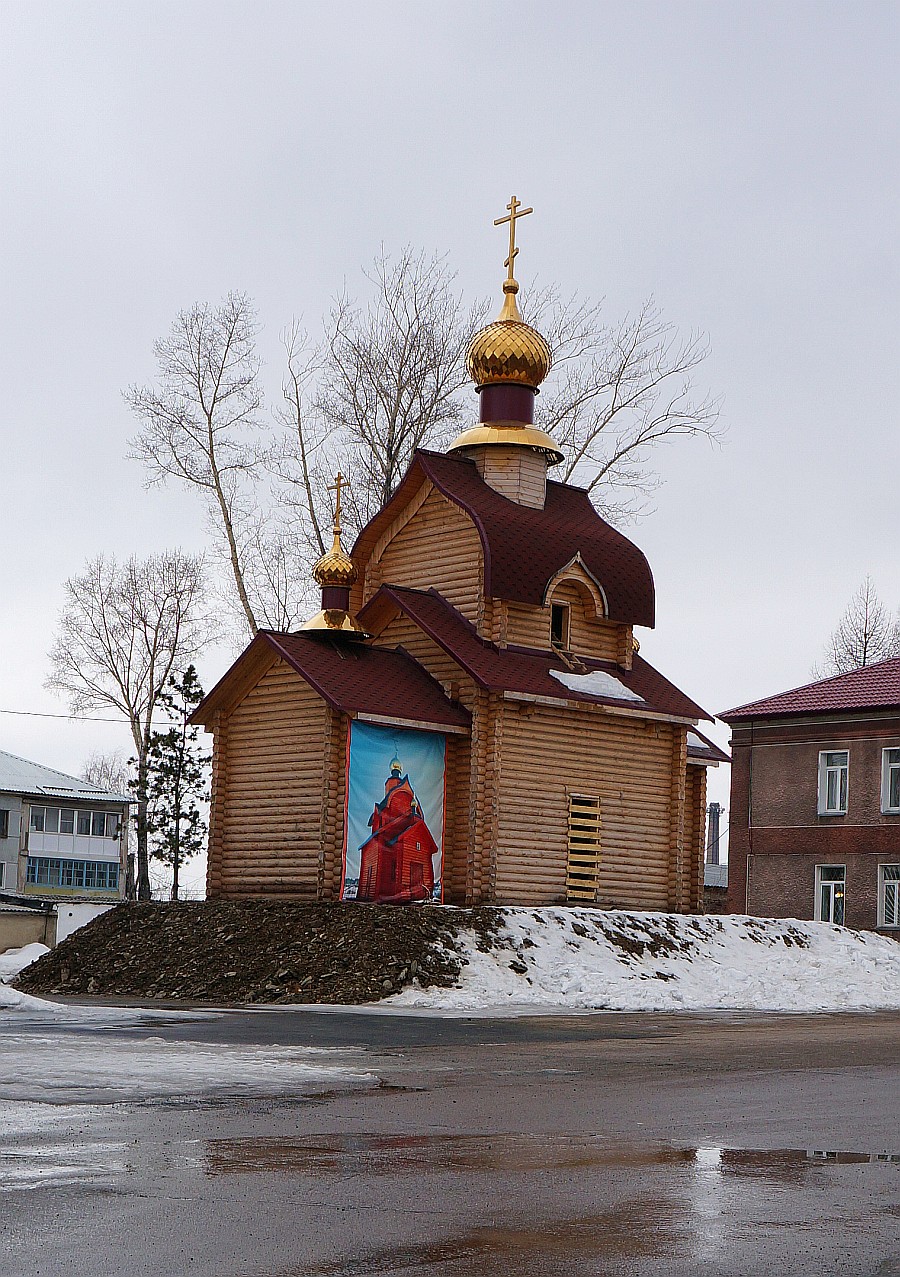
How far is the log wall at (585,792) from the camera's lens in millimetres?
26844

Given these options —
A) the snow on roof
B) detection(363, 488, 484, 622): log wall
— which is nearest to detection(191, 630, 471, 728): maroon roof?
detection(363, 488, 484, 622): log wall

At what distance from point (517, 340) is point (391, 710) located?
30.1ft

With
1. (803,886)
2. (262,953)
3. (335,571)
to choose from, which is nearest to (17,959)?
(335,571)

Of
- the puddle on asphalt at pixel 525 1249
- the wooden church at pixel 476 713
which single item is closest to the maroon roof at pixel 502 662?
the wooden church at pixel 476 713

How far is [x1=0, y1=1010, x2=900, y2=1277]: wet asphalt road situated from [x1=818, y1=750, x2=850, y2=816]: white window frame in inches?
1067

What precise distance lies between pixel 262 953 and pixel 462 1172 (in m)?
15.9

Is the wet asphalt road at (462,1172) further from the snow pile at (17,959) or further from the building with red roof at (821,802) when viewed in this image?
the building with red roof at (821,802)

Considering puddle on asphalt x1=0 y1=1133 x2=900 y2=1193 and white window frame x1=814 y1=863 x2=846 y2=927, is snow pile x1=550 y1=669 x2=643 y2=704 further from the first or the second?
puddle on asphalt x1=0 y1=1133 x2=900 y2=1193

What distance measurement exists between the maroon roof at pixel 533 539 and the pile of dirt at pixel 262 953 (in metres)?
6.88

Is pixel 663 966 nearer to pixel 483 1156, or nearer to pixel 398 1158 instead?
pixel 483 1156

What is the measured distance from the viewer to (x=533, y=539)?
28.6 m

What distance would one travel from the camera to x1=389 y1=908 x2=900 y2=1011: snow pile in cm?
2156

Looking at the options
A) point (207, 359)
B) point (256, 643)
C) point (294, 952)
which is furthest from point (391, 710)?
point (207, 359)

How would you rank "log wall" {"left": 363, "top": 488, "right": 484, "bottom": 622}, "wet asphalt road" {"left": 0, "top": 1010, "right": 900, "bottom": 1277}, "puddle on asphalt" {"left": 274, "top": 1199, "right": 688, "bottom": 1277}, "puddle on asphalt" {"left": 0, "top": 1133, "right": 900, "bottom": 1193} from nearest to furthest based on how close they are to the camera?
"puddle on asphalt" {"left": 274, "top": 1199, "right": 688, "bottom": 1277} < "wet asphalt road" {"left": 0, "top": 1010, "right": 900, "bottom": 1277} < "puddle on asphalt" {"left": 0, "top": 1133, "right": 900, "bottom": 1193} < "log wall" {"left": 363, "top": 488, "right": 484, "bottom": 622}
